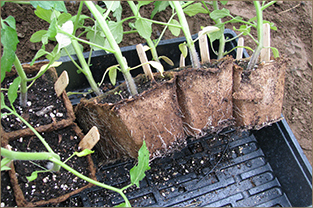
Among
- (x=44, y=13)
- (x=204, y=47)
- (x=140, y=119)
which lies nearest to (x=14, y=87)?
(x=44, y=13)

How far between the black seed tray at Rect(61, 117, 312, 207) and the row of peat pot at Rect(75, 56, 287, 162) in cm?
16

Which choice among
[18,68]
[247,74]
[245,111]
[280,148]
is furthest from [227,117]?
[18,68]

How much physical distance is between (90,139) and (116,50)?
312mm

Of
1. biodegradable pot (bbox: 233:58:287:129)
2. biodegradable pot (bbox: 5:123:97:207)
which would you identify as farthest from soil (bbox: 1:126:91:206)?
A: biodegradable pot (bbox: 233:58:287:129)

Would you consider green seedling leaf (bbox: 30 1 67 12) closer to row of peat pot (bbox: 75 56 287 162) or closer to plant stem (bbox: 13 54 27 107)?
plant stem (bbox: 13 54 27 107)

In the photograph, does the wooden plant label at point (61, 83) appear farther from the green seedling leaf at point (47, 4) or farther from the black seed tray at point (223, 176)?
Result: the black seed tray at point (223, 176)

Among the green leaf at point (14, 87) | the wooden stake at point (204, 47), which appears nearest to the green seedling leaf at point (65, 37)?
the green leaf at point (14, 87)

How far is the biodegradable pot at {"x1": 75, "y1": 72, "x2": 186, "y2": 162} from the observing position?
920 mm

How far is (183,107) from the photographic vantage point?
105cm

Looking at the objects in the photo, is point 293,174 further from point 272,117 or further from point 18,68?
point 18,68

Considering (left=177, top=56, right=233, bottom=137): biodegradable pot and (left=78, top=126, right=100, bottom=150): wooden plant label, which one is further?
(left=177, top=56, right=233, bottom=137): biodegradable pot

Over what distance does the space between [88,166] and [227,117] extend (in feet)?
1.93

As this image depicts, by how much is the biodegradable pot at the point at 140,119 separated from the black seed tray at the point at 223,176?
0.62ft

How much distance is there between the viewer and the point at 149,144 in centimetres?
98
